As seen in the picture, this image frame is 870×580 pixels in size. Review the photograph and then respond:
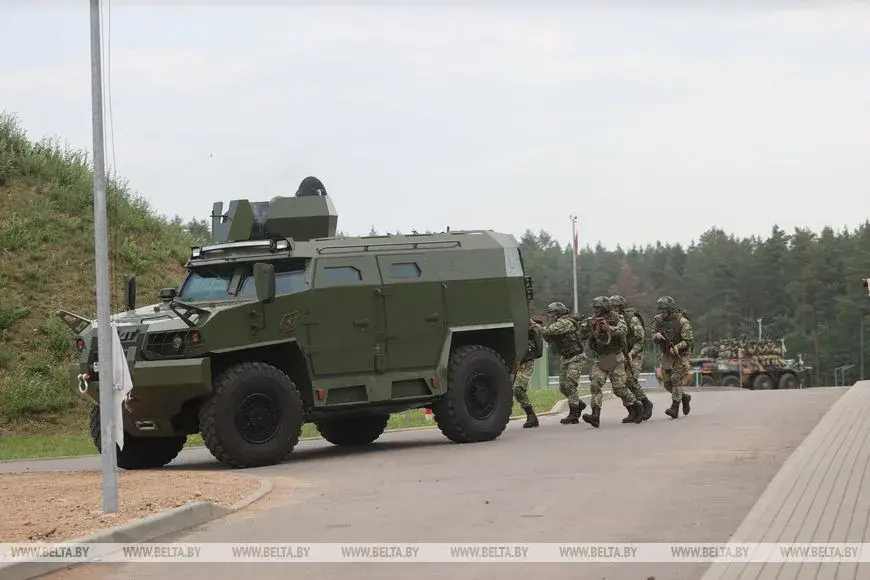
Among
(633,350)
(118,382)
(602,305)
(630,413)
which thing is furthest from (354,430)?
(118,382)

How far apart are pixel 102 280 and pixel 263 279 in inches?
217

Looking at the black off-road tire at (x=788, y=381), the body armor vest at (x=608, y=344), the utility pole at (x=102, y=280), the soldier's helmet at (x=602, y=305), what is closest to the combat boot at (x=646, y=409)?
the body armor vest at (x=608, y=344)

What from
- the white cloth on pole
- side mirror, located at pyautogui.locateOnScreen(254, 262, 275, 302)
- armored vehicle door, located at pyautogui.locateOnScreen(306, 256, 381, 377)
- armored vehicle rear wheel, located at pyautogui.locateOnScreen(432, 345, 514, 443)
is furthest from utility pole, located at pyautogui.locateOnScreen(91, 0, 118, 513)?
armored vehicle rear wheel, located at pyautogui.locateOnScreen(432, 345, 514, 443)

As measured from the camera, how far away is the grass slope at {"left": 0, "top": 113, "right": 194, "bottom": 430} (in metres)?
27.6

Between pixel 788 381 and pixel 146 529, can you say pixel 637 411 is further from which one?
pixel 788 381

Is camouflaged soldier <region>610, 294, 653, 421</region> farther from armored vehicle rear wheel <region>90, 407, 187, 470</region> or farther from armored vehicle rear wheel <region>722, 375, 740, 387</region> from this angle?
armored vehicle rear wheel <region>722, 375, 740, 387</region>

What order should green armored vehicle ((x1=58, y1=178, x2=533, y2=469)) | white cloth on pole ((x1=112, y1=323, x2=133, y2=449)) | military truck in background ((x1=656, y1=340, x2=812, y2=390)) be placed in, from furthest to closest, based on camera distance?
military truck in background ((x1=656, y1=340, x2=812, y2=390)), green armored vehicle ((x1=58, y1=178, x2=533, y2=469)), white cloth on pole ((x1=112, y1=323, x2=133, y2=449))

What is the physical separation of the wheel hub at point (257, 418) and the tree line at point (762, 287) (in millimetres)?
97521

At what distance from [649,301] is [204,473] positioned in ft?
408

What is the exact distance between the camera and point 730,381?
49781mm

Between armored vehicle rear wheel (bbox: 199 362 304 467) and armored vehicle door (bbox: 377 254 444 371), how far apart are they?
Result: 1.78 m

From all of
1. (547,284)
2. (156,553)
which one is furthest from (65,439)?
(547,284)

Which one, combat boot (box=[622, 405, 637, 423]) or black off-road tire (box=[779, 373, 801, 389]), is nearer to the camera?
combat boot (box=[622, 405, 637, 423])

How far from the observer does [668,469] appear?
1467 centimetres
